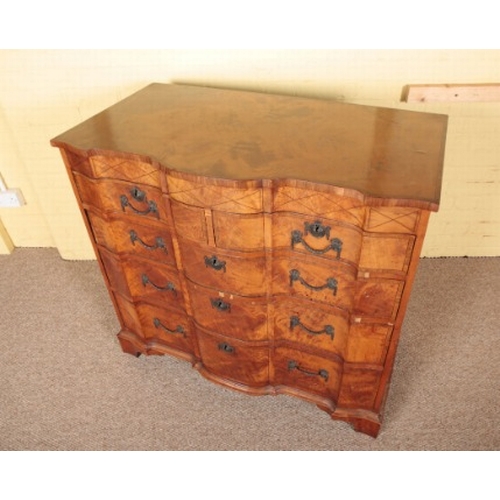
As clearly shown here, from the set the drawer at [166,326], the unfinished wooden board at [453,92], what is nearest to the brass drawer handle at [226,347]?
the drawer at [166,326]

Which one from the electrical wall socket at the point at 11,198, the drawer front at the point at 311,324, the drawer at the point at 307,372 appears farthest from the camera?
the electrical wall socket at the point at 11,198

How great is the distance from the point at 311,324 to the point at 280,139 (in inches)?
25.4

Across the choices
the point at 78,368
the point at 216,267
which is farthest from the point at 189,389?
the point at 216,267

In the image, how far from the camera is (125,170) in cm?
133

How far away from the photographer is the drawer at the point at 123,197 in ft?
4.45

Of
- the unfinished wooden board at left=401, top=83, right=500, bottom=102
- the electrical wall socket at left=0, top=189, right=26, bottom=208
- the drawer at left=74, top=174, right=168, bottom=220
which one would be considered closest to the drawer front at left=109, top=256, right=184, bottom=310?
the drawer at left=74, top=174, right=168, bottom=220

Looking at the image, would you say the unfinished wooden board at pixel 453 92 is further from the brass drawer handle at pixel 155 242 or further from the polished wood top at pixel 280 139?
the brass drawer handle at pixel 155 242

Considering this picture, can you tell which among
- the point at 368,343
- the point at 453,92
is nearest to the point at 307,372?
the point at 368,343

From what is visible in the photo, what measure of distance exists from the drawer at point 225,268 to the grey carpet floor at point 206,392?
66 centimetres

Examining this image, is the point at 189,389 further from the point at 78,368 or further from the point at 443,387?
the point at 443,387

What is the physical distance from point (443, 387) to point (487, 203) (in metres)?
1.03

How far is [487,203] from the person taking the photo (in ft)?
7.17

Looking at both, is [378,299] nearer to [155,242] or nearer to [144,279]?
[155,242]

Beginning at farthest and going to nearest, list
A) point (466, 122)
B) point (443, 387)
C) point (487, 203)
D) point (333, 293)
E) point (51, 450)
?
point (487, 203) < point (466, 122) < point (443, 387) < point (51, 450) < point (333, 293)
